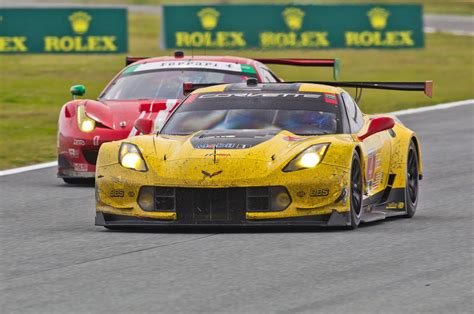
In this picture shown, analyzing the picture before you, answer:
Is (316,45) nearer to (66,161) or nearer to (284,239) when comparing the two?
(66,161)

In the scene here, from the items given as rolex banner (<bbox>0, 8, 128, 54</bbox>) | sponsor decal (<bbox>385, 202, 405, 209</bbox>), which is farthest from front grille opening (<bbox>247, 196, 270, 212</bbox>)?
rolex banner (<bbox>0, 8, 128, 54</bbox>)

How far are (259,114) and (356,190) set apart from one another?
1.10 meters

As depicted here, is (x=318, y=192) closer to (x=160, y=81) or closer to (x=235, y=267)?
(x=235, y=267)

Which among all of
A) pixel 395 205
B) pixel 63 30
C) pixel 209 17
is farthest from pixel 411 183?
pixel 209 17

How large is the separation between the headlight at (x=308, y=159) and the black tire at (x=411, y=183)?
153 cm

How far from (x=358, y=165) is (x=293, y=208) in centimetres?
78

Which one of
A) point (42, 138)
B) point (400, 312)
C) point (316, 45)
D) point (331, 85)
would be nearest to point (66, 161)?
point (331, 85)

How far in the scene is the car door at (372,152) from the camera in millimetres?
10758

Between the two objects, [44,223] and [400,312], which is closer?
[400,312]

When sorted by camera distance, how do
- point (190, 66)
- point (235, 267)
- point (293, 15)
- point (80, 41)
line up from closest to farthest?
point (235, 267) < point (190, 66) < point (80, 41) < point (293, 15)

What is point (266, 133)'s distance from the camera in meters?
10.4

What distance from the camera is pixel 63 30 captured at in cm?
3225

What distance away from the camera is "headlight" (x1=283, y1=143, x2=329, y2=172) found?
985 cm

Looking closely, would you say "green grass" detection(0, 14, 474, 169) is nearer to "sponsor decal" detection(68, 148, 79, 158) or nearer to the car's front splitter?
"sponsor decal" detection(68, 148, 79, 158)
